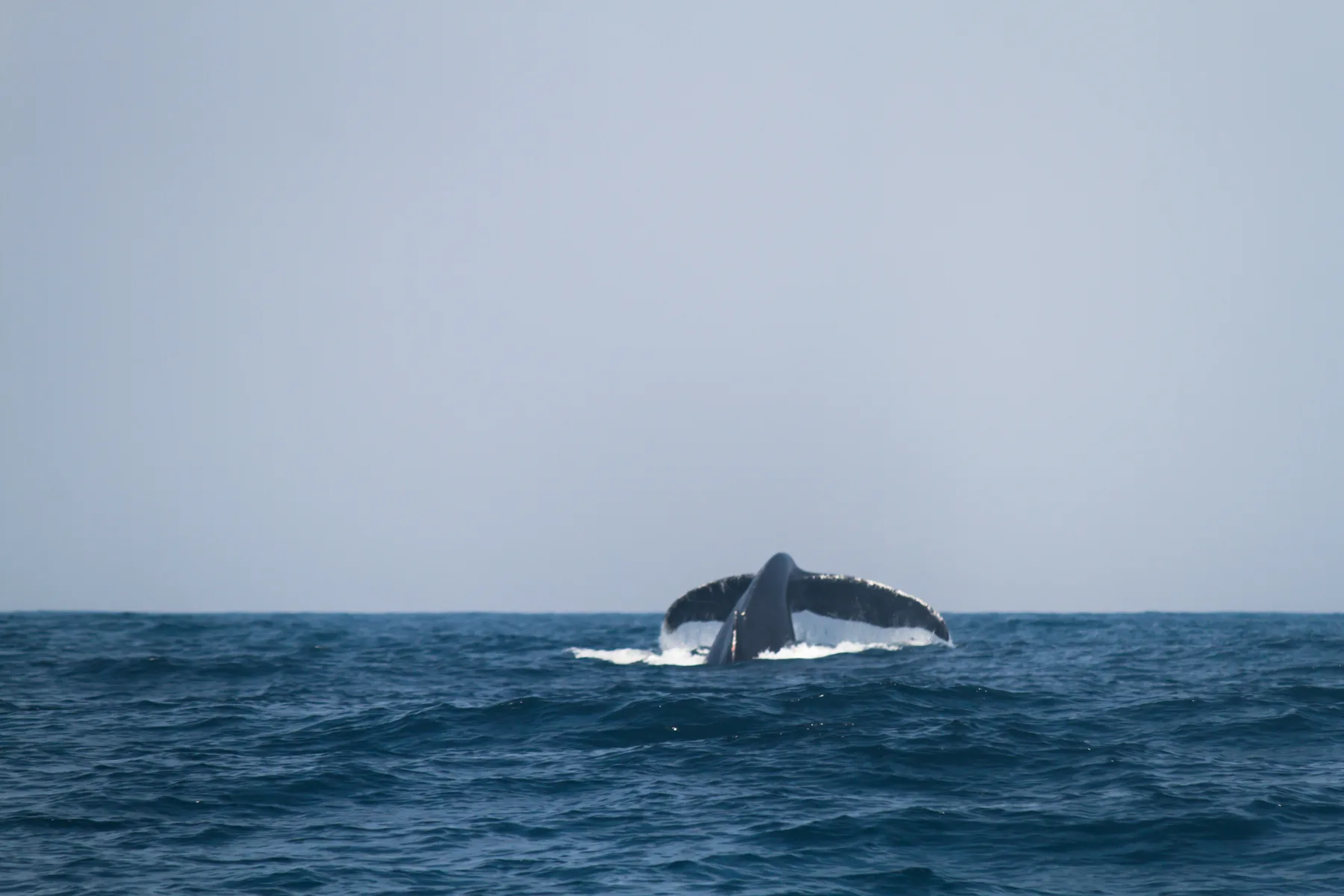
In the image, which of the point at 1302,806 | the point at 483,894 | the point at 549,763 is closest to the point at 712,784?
the point at 549,763

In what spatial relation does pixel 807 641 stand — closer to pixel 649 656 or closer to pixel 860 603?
pixel 860 603

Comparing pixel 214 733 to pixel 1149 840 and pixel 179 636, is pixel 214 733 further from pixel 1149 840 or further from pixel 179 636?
pixel 179 636

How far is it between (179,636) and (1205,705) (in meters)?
28.5

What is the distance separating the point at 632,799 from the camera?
1209 centimetres

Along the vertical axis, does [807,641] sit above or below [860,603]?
below

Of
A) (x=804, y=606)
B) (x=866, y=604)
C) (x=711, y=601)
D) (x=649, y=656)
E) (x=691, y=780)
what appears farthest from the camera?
(x=649, y=656)

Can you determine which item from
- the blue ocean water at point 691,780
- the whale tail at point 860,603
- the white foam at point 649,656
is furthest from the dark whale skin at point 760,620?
the white foam at point 649,656

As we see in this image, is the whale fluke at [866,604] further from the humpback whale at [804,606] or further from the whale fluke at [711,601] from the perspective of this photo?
the whale fluke at [711,601]

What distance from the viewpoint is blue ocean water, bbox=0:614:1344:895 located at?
9953 millimetres

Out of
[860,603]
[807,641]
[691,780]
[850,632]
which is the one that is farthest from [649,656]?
[691,780]

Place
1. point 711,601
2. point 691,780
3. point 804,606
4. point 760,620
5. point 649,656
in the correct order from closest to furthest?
point 691,780 → point 760,620 → point 804,606 → point 711,601 → point 649,656

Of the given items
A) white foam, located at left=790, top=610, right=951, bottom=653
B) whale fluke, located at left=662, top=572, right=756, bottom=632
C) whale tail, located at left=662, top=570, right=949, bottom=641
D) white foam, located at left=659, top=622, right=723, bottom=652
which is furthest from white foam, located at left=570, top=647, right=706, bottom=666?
whale tail, located at left=662, top=570, right=949, bottom=641

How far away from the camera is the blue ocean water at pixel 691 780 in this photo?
9953mm

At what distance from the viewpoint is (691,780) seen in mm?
12859
